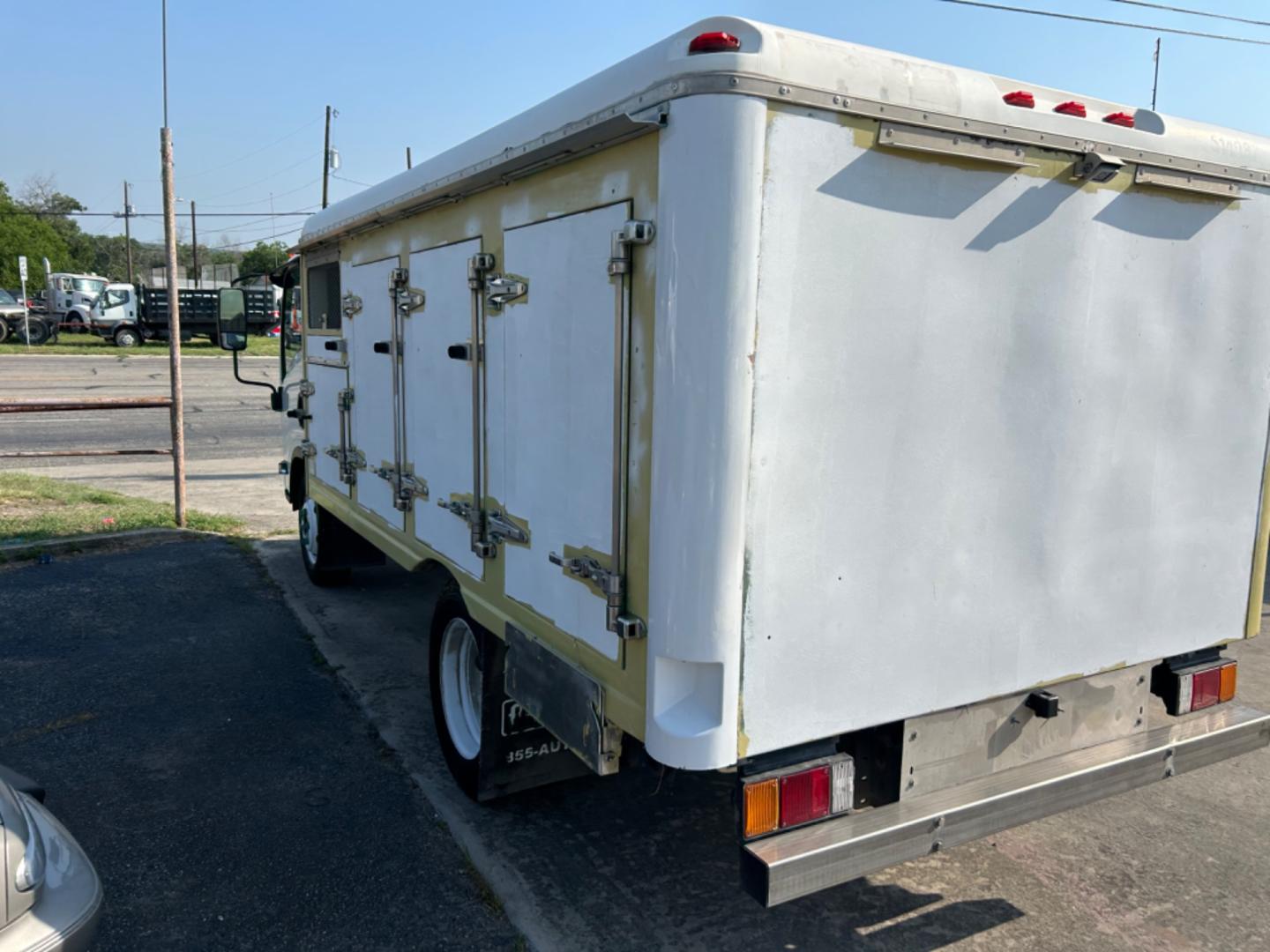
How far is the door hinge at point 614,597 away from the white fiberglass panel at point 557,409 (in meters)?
0.04

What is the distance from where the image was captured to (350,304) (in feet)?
18.1

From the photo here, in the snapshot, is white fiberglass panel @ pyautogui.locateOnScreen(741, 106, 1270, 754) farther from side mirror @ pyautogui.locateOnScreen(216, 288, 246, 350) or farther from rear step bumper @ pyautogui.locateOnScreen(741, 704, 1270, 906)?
side mirror @ pyautogui.locateOnScreen(216, 288, 246, 350)

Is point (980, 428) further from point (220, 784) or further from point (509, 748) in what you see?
point (220, 784)

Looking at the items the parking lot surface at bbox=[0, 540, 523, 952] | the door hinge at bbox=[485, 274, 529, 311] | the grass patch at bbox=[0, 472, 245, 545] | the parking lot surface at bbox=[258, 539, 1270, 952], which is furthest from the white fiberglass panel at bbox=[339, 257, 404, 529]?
the grass patch at bbox=[0, 472, 245, 545]

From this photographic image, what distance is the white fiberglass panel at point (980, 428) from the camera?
103 inches

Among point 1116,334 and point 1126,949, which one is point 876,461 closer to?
A: point 1116,334

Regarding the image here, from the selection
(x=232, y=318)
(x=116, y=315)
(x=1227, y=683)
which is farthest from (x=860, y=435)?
(x=116, y=315)

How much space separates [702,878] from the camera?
11.8 feet

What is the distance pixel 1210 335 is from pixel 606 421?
2115 mm

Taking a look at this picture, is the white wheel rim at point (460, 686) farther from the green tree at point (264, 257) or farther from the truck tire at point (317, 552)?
the green tree at point (264, 257)

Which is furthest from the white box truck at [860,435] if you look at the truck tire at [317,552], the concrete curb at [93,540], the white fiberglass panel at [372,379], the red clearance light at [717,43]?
the concrete curb at [93,540]

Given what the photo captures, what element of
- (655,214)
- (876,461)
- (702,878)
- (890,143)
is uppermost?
(890,143)

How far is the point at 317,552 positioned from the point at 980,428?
5.54m

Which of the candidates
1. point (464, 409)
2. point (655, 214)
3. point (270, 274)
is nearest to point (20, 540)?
point (270, 274)
